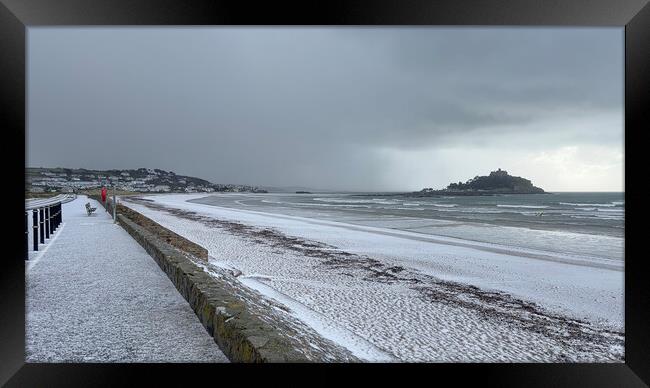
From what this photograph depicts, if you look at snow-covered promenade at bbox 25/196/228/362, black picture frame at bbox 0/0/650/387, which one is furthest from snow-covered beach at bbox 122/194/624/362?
snow-covered promenade at bbox 25/196/228/362

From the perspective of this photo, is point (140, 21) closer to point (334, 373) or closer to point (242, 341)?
point (242, 341)

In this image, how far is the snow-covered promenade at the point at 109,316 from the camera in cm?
354

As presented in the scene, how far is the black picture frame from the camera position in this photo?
10.3 ft

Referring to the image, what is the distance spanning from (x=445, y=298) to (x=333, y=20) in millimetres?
5395

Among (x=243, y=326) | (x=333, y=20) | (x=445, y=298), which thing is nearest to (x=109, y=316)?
(x=243, y=326)

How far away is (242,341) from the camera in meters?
3.23

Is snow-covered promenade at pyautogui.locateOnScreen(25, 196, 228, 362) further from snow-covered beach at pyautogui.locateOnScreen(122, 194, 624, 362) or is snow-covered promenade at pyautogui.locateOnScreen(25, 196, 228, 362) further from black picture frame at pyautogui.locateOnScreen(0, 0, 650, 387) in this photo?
snow-covered beach at pyautogui.locateOnScreen(122, 194, 624, 362)

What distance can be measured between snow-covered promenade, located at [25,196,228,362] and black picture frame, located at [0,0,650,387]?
10.0 inches

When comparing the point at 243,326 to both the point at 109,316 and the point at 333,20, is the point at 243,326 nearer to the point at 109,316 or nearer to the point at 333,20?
the point at 109,316

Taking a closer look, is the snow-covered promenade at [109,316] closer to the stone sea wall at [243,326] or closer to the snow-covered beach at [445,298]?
the stone sea wall at [243,326]

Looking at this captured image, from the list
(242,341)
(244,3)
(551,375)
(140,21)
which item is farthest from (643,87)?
(140,21)

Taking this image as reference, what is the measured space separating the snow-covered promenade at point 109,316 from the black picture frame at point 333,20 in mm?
254

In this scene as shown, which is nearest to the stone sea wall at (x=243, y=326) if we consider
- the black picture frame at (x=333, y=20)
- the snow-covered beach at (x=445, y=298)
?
the black picture frame at (x=333, y=20)

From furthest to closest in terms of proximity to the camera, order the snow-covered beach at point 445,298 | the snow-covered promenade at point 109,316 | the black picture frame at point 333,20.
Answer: the snow-covered beach at point 445,298, the snow-covered promenade at point 109,316, the black picture frame at point 333,20
